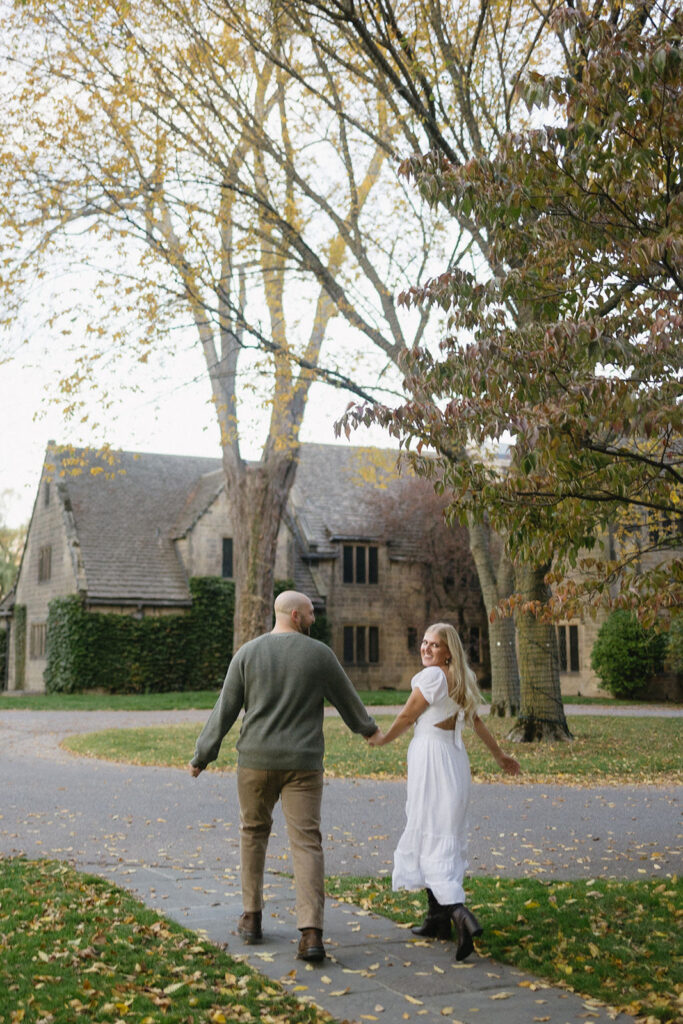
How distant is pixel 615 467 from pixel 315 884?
3.12 meters

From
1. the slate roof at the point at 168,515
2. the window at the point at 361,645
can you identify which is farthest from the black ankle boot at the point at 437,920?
the window at the point at 361,645

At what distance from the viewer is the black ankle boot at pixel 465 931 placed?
18.2 feet

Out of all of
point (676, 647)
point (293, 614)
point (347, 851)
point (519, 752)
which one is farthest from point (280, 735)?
point (676, 647)

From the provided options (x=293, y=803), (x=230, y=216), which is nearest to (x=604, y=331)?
(x=293, y=803)

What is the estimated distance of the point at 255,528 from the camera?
2480 cm

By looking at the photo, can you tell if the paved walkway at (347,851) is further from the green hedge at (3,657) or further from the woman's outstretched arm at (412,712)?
the green hedge at (3,657)

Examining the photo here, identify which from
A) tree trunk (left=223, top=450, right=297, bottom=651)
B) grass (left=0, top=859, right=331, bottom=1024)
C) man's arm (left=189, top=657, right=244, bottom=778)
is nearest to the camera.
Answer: grass (left=0, top=859, right=331, bottom=1024)

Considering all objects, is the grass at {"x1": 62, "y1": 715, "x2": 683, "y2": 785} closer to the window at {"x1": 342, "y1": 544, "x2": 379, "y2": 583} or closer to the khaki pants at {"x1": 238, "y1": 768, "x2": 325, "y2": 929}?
the khaki pants at {"x1": 238, "y1": 768, "x2": 325, "y2": 929}

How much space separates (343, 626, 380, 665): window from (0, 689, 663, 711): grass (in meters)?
4.45

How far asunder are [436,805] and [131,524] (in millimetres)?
32233

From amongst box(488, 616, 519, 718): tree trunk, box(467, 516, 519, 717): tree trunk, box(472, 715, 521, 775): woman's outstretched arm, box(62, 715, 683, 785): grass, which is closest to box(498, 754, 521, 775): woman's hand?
box(472, 715, 521, 775): woman's outstretched arm

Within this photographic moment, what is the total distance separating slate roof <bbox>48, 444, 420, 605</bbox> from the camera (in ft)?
115

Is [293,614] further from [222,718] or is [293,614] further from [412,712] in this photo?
[412,712]

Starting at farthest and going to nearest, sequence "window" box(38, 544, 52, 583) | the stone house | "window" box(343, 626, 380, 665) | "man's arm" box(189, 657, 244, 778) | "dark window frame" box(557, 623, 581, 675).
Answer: "window" box(343, 626, 380, 665) → "window" box(38, 544, 52, 583) → the stone house → "dark window frame" box(557, 623, 581, 675) → "man's arm" box(189, 657, 244, 778)
